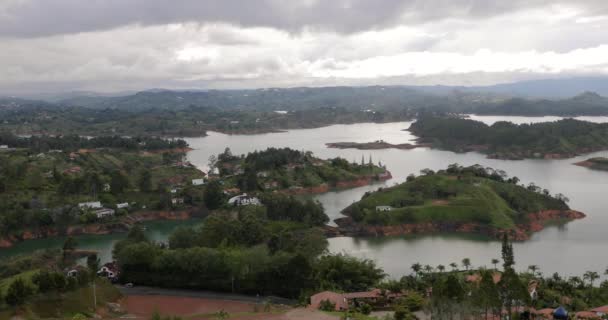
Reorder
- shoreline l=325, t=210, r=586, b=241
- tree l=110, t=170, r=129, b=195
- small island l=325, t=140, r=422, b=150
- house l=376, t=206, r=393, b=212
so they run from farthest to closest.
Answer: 1. small island l=325, t=140, r=422, b=150
2. tree l=110, t=170, r=129, b=195
3. house l=376, t=206, r=393, b=212
4. shoreline l=325, t=210, r=586, b=241

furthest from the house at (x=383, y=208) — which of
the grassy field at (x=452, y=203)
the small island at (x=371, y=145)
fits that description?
the small island at (x=371, y=145)

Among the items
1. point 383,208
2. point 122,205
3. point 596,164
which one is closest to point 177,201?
point 122,205

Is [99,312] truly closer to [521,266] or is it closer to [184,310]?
[184,310]

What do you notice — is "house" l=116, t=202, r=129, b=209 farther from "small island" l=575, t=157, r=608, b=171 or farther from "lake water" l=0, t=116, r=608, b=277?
"small island" l=575, t=157, r=608, b=171

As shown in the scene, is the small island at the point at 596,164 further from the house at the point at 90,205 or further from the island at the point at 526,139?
the house at the point at 90,205

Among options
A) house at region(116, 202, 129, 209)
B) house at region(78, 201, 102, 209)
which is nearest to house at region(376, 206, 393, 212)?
house at region(116, 202, 129, 209)

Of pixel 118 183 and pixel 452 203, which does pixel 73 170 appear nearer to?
pixel 118 183

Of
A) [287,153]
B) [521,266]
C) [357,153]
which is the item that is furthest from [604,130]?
[521,266]

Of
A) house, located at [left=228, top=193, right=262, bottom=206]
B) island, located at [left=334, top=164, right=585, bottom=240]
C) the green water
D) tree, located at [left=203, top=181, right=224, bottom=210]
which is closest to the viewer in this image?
the green water
